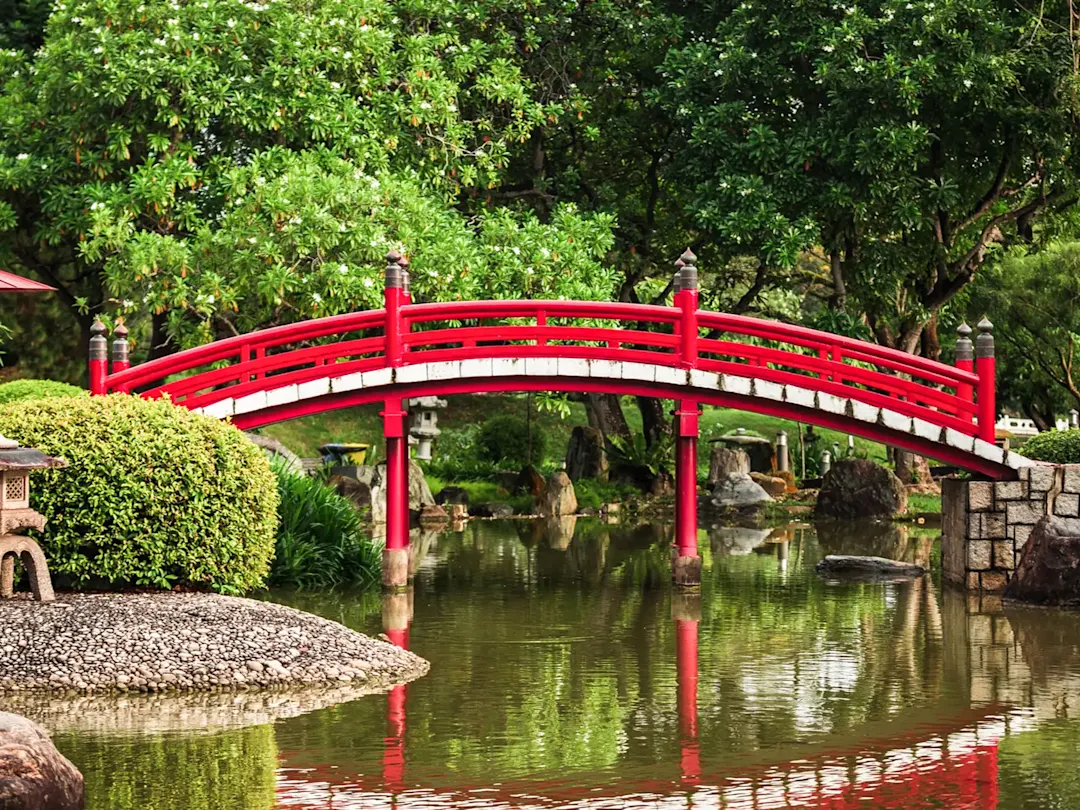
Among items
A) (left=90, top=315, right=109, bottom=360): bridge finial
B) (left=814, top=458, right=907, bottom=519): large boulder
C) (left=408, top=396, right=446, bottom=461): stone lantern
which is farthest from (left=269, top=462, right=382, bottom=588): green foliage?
(left=408, top=396, right=446, bottom=461): stone lantern

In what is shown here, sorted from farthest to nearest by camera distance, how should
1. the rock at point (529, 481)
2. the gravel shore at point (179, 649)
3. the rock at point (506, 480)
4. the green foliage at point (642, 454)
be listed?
the rock at point (506, 480) < the green foliage at point (642, 454) < the rock at point (529, 481) < the gravel shore at point (179, 649)

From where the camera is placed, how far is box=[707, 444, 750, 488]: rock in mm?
32281

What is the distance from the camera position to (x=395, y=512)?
62.3 ft

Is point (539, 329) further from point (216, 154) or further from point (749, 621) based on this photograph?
point (216, 154)

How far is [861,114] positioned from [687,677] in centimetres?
1438

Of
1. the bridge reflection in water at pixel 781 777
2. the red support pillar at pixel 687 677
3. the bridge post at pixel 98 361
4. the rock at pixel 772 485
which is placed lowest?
the bridge reflection in water at pixel 781 777

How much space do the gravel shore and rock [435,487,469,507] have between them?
16.6 metres

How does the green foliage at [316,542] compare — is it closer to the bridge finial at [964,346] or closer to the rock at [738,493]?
the bridge finial at [964,346]

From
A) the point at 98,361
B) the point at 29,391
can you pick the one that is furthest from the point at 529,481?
the point at 29,391

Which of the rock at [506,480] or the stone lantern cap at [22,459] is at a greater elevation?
the rock at [506,480]

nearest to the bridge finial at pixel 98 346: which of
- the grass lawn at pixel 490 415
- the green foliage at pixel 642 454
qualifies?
the green foliage at pixel 642 454

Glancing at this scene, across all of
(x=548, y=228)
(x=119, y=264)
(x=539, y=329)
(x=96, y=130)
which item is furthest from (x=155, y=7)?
(x=539, y=329)

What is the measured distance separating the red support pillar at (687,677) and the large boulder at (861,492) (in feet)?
37.9

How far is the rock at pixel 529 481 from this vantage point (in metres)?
31.4
